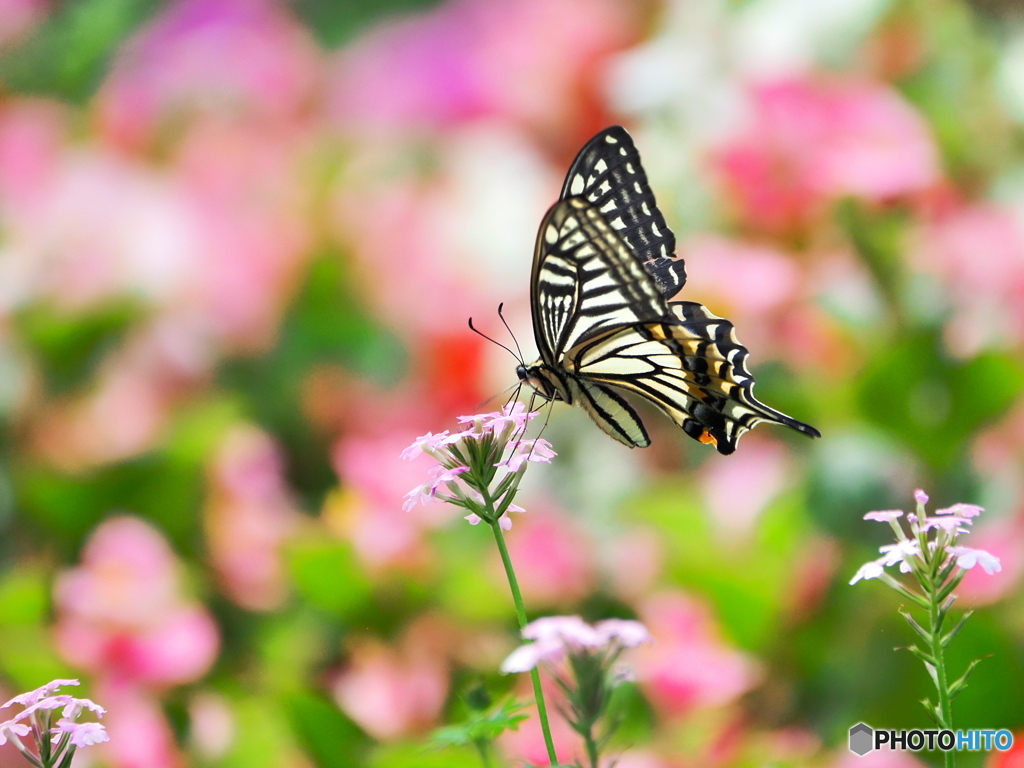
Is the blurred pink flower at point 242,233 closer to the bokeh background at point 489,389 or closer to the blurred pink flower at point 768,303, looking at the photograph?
the bokeh background at point 489,389

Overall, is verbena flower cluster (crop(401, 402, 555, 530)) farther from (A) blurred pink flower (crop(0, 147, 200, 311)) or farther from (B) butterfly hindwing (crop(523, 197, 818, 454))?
(A) blurred pink flower (crop(0, 147, 200, 311))

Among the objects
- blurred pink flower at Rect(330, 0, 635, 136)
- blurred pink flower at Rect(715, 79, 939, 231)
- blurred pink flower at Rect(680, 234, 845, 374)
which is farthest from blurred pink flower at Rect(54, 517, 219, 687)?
blurred pink flower at Rect(330, 0, 635, 136)

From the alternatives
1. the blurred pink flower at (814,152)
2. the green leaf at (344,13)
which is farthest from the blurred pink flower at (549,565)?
the green leaf at (344,13)

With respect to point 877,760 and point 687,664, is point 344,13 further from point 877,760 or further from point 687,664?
point 877,760

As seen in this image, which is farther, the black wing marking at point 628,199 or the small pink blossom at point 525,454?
the black wing marking at point 628,199

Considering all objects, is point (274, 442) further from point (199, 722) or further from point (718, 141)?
point (718, 141)

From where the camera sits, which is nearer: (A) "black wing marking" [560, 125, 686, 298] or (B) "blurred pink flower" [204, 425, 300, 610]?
(A) "black wing marking" [560, 125, 686, 298]
